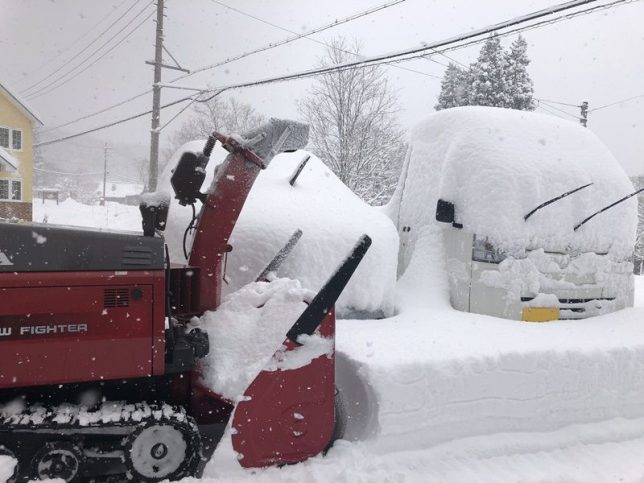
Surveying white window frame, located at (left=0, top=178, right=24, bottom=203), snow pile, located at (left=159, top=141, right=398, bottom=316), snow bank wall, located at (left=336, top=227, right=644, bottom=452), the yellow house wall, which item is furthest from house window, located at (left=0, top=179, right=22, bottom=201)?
snow bank wall, located at (left=336, top=227, right=644, bottom=452)

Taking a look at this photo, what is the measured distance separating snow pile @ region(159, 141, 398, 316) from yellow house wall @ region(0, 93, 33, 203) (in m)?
27.9

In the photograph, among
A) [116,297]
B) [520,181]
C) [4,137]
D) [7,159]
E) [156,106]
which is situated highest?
[4,137]

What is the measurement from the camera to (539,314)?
4770 mm

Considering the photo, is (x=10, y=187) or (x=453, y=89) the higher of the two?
(x=453, y=89)

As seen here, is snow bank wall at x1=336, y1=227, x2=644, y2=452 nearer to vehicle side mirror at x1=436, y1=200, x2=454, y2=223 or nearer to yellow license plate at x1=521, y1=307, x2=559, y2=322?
yellow license plate at x1=521, y1=307, x2=559, y2=322

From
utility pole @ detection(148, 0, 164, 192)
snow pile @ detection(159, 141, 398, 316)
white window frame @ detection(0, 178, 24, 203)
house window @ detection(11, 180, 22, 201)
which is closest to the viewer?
snow pile @ detection(159, 141, 398, 316)

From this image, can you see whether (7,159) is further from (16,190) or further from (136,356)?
(136,356)

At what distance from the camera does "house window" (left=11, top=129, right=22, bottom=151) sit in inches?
1147

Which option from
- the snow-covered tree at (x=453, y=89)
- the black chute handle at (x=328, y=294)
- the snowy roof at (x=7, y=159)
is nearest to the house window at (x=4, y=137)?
the snowy roof at (x=7, y=159)

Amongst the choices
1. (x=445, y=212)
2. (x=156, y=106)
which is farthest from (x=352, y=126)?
(x=445, y=212)

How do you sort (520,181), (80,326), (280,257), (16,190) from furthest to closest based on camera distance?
1. (16,190)
2. (520,181)
3. (280,257)
4. (80,326)

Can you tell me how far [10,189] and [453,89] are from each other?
2735 cm

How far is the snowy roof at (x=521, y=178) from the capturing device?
4848 mm

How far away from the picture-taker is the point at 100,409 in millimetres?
2838
